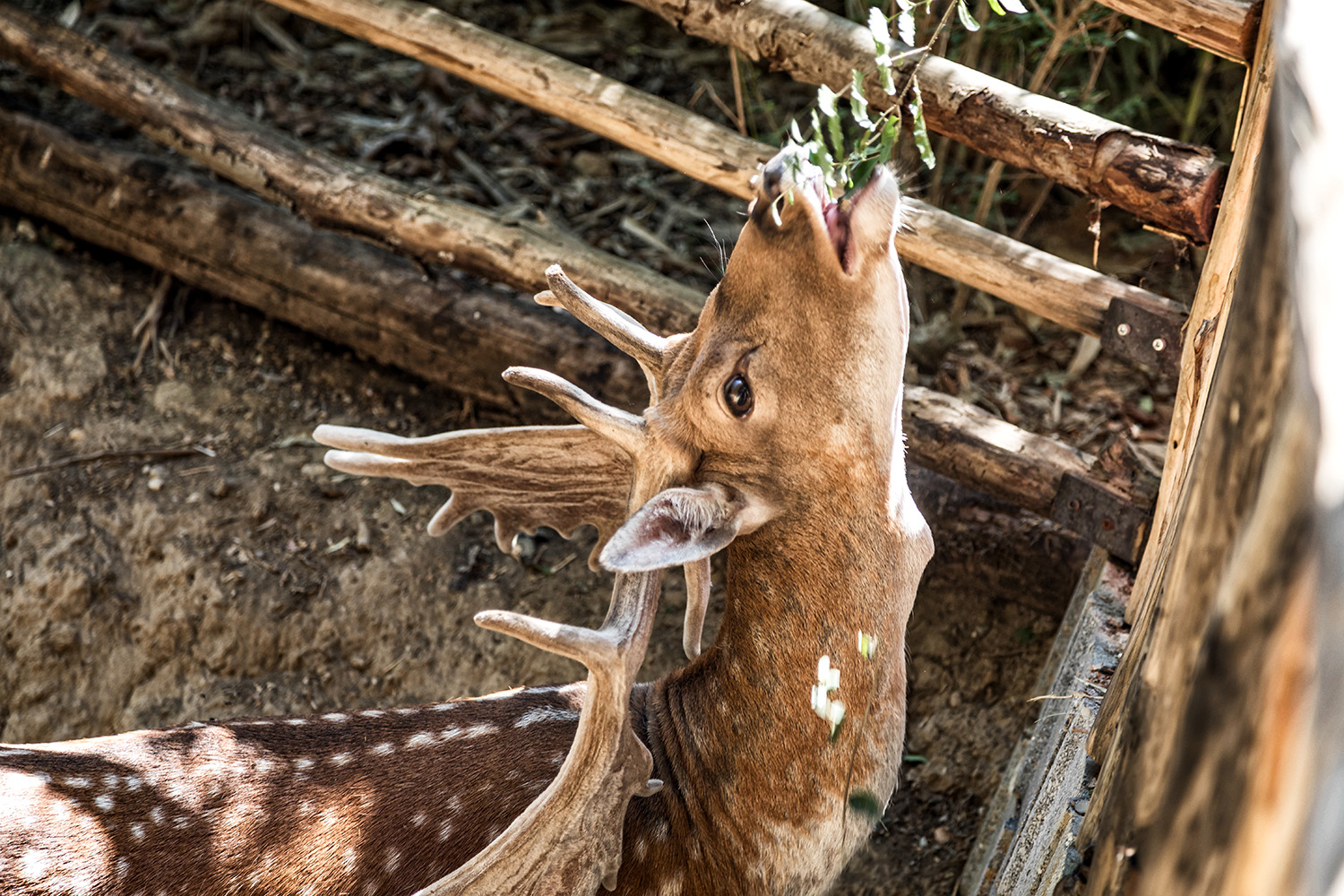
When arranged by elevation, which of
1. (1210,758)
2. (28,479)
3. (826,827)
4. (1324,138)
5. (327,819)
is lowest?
(28,479)

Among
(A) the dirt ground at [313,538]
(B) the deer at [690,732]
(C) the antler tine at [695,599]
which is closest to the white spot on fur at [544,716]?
(B) the deer at [690,732]

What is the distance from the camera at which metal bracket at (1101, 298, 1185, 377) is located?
282cm

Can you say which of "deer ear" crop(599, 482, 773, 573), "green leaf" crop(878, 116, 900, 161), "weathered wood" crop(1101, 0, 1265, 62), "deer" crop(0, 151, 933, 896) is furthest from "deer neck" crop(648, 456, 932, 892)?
"weathered wood" crop(1101, 0, 1265, 62)

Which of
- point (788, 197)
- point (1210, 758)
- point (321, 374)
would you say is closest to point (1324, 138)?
point (1210, 758)

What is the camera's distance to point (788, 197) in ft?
6.84

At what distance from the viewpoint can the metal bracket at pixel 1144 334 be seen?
9.24ft

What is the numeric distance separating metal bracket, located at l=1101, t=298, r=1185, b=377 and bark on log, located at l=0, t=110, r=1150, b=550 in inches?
24.2

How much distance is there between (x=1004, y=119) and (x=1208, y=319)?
78 cm

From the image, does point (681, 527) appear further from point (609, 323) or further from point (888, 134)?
point (888, 134)

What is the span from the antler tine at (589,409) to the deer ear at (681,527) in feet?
0.51

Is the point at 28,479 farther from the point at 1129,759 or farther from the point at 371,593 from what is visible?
the point at 1129,759

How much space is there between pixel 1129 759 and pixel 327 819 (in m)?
1.60

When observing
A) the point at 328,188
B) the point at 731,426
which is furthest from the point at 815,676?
the point at 328,188

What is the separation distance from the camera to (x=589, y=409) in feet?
7.30
